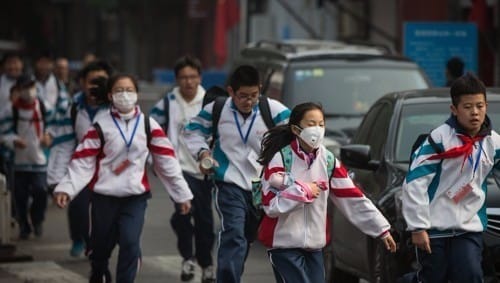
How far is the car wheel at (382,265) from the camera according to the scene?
934 cm

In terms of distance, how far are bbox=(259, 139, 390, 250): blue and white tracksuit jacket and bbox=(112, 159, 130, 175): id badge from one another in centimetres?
224

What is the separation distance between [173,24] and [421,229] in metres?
48.9

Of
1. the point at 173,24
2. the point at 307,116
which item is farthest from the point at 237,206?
the point at 173,24

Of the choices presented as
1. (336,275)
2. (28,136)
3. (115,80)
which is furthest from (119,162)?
(28,136)

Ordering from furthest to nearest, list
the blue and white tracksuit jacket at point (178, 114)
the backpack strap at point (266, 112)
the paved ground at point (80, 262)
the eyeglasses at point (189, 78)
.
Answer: the eyeglasses at point (189, 78), the blue and white tracksuit jacket at point (178, 114), the paved ground at point (80, 262), the backpack strap at point (266, 112)

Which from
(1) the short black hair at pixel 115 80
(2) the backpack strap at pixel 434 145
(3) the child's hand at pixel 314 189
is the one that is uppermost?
(1) the short black hair at pixel 115 80

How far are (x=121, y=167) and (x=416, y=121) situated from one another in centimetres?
215

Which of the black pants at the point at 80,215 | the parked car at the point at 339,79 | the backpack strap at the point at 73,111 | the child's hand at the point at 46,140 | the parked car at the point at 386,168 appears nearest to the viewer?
the parked car at the point at 386,168

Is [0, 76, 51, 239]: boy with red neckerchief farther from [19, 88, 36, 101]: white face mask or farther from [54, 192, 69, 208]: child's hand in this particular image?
[54, 192, 69, 208]: child's hand

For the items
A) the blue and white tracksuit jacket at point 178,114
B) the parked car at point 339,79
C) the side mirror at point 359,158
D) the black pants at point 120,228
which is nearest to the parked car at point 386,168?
the side mirror at point 359,158

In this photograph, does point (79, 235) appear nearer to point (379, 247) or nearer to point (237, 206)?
point (237, 206)

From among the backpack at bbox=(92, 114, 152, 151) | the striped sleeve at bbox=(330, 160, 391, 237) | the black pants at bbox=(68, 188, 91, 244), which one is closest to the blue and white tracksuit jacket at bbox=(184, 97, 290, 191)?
the backpack at bbox=(92, 114, 152, 151)

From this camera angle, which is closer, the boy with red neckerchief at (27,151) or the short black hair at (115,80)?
the short black hair at (115,80)

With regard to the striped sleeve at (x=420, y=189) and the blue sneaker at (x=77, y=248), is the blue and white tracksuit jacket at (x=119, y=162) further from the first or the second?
the blue sneaker at (x=77, y=248)
